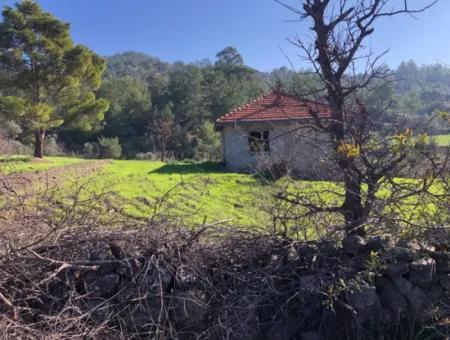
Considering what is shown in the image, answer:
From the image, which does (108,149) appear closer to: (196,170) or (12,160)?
(196,170)

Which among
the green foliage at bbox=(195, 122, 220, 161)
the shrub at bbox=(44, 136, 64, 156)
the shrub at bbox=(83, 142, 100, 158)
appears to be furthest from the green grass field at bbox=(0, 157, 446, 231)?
the shrub at bbox=(83, 142, 100, 158)

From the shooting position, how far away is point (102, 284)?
→ 10.8ft

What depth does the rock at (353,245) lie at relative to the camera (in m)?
3.52

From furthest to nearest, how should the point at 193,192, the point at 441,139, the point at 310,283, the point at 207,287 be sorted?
the point at 193,192 < the point at 441,139 < the point at 207,287 < the point at 310,283

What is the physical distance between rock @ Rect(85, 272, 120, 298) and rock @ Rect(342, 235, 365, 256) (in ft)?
6.21

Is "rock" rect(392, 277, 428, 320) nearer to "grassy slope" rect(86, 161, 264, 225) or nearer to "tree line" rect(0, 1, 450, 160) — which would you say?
"tree line" rect(0, 1, 450, 160)

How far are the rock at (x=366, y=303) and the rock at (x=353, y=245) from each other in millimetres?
359

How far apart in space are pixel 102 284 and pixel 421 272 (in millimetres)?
2521

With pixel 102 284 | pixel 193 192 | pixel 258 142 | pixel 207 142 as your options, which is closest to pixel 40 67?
pixel 193 192

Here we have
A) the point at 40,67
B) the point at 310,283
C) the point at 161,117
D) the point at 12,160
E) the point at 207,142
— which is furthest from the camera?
the point at 161,117

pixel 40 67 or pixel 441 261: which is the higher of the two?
pixel 40 67

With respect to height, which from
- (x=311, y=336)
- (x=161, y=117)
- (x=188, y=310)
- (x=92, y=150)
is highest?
(x=161, y=117)

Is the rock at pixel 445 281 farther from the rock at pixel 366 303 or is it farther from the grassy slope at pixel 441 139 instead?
the grassy slope at pixel 441 139

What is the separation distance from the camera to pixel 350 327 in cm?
328
